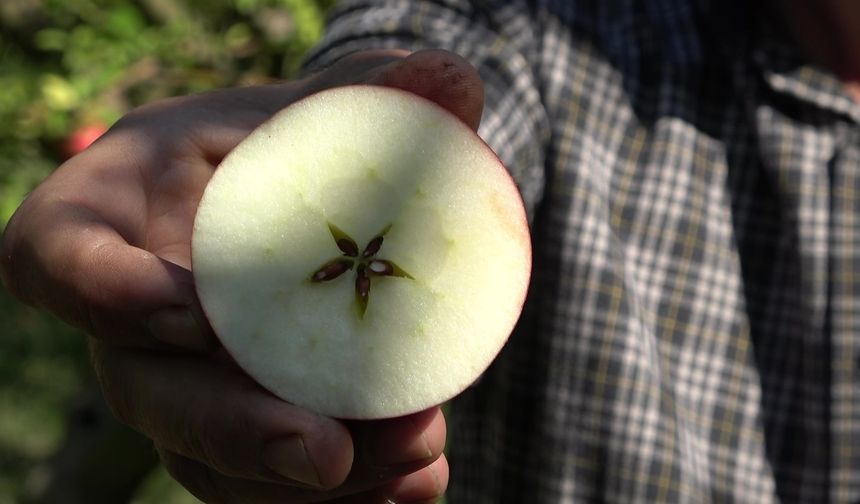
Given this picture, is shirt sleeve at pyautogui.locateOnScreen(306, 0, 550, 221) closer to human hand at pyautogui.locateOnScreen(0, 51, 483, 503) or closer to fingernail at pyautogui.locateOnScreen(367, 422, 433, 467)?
human hand at pyautogui.locateOnScreen(0, 51, 483, 503)

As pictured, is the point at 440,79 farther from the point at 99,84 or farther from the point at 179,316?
the point at 99,84

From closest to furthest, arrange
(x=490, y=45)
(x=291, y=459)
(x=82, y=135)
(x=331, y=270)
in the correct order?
(x=291, y=459) < (x=331, y=270) < (x=490, y=45) < (x=82, y=135)

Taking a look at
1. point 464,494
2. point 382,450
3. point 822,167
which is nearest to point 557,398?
point 464,494

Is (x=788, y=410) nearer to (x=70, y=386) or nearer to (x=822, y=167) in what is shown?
(x=822, y=167)

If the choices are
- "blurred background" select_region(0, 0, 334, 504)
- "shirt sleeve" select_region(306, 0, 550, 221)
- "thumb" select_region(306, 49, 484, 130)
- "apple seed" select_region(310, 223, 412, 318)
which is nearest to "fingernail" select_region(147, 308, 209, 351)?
"apple seed" select_region(310, 223, 412, 318)

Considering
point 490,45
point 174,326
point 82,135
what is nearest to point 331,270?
point 174,326

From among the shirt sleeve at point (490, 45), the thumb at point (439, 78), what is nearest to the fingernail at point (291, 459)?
the thumb at point (439, 78)
